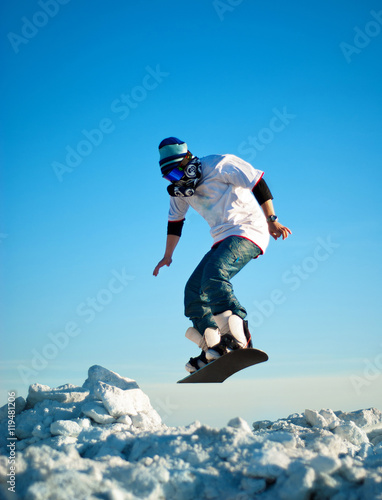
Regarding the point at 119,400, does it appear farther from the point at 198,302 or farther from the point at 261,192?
the point at 261,192

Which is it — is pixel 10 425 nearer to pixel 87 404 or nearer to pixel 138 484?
pixel 87 404

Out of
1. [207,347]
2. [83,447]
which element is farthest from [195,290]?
[83,447]

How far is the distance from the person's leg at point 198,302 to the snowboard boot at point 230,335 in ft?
1.18

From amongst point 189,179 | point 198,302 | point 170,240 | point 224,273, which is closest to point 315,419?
point 198,302

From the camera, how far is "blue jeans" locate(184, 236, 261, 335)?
4879 mm

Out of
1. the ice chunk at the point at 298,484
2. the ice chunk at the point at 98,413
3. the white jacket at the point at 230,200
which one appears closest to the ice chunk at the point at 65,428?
the ice chunk at the point at 98,413

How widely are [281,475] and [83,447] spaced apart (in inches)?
60.5

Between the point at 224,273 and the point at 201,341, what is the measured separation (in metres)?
0.90

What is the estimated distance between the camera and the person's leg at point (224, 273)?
487 cm

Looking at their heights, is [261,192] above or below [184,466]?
above

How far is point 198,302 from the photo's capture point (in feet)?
17.6

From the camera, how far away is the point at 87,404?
15.2 feet

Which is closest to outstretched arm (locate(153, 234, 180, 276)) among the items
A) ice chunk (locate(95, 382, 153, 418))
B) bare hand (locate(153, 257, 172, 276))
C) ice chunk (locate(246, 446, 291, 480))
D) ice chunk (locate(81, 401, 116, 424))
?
bare hand (locate(153, 257, 172, 276))

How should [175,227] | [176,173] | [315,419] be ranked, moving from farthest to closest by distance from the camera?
[175,227] → [176,173] → [315,419]
